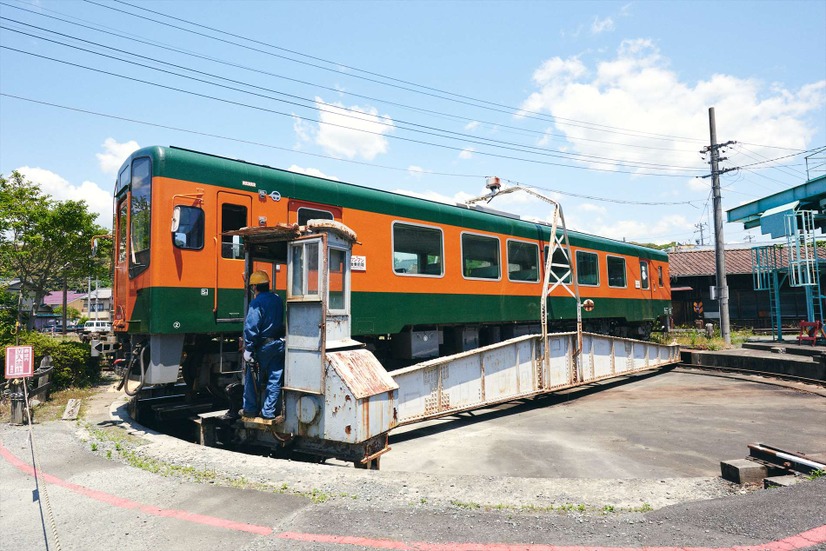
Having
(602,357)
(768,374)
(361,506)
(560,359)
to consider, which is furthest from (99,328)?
(768,374)

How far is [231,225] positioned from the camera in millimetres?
7211

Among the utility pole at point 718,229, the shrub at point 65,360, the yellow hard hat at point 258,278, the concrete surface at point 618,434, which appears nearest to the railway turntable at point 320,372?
the yellow hard hat at point 258,278

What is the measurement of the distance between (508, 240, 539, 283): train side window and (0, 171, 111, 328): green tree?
13405 mm

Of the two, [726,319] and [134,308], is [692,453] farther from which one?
[726,319]

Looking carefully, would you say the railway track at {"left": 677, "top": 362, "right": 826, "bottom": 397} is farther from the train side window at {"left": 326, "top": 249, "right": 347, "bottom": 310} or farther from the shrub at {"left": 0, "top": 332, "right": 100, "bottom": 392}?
the shrub at {"left": 0, "top": 332, "right": 100, "bottom": 392}

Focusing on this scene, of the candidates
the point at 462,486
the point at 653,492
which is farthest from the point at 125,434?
the point at 653,492

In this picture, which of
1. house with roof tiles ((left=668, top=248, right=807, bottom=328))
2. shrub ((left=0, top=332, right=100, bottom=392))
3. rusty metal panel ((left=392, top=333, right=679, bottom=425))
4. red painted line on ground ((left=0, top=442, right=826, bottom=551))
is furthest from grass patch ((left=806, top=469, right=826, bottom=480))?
house with roof tiles ((left=668, top=248, right=807, bottom=328))

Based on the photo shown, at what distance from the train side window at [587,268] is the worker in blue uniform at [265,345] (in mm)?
10128

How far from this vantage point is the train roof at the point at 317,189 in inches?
267

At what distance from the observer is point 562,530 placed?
3.37 meters

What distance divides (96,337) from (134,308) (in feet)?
4.66

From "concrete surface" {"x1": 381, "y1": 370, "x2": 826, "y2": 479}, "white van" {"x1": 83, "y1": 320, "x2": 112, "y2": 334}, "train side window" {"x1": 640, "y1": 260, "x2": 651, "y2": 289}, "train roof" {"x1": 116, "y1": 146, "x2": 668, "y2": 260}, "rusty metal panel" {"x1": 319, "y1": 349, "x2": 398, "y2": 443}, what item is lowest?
"concrete surface" {"x1": 381, "y1": 370, "x2": 826, "y2": 479}

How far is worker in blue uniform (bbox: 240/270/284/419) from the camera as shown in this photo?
17.9 feet

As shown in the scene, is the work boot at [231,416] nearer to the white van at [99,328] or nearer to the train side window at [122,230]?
the white van at [99,328]
